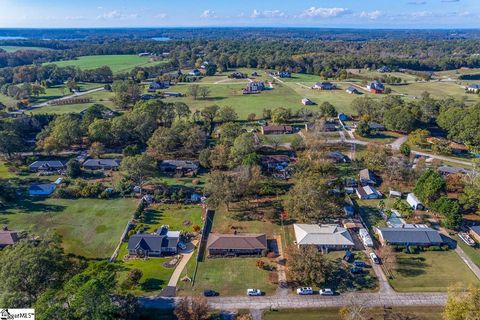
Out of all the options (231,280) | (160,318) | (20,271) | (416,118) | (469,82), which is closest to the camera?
(20,271)

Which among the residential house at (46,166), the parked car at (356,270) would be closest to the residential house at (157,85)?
the residential house at (46,166)

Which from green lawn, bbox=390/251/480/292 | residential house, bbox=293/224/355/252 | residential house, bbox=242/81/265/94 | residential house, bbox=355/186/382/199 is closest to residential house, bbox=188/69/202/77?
residential house, bbox=242/81/265/94

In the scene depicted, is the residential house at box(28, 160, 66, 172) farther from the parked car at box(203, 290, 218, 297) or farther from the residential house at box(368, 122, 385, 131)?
the residential house at box(368, 122, 385, 131)

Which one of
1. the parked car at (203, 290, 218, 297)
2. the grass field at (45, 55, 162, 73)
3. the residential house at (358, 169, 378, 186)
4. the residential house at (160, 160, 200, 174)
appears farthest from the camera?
the grass field at (45, 55, 162, 73)

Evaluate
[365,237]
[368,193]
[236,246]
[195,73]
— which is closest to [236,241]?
[236,246]

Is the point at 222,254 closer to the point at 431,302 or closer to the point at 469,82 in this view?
the point at 431,302

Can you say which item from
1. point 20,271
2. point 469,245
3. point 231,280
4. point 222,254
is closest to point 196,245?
point 222,254

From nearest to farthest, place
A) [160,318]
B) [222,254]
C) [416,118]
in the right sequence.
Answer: [160,318], [222,254], [416,118]

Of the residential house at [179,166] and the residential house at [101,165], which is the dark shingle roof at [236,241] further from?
the residential house at [101,165]
